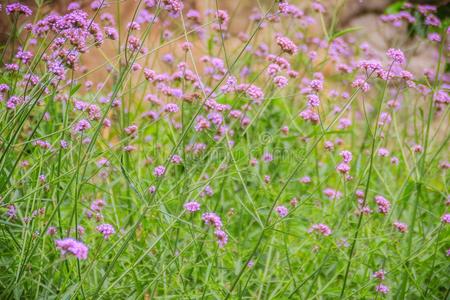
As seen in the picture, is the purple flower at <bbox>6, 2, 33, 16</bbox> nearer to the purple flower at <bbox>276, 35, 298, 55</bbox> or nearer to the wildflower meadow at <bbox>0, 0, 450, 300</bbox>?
the wildflower meadow at <bbox>0, 0, 450, 300</bbox>

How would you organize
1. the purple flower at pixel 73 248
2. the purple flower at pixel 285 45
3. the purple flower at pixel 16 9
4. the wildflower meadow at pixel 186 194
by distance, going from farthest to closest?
the purple flower at pixel 285 45 < the purple flower at pixel 16 9 < the wildflower meadow at pixel 186 194 < the purple flower at pixel 73 248

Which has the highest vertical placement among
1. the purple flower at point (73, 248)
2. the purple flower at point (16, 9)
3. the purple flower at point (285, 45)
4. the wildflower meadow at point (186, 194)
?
the purple flower at point (16, 9)

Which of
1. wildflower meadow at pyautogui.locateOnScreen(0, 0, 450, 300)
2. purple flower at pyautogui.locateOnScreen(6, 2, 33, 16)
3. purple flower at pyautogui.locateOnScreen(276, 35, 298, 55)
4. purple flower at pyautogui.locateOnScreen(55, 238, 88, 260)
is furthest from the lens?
purple flower at pyautogui.locateOnScreen(276, 35, 298, 55)

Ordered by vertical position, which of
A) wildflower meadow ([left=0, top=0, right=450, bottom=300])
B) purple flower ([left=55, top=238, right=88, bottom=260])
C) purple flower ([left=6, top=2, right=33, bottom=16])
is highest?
purple flower ([left=6, top=2, right=33, bottom=16])

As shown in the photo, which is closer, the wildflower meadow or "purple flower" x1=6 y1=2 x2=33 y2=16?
the wildflower meadow

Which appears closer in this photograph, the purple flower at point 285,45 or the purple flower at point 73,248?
the purple flower at point 73,248

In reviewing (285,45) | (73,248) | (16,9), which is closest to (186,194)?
(285,45)

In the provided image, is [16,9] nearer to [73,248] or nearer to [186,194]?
[186,194]

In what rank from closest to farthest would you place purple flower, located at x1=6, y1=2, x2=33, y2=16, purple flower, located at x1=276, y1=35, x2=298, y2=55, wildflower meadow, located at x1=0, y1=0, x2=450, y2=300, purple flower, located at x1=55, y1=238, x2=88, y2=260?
purple flower, located at x1=55, y1=238, x2=88, y2=260 < wildflower meadow, located at x1=0, y1=0, x2=450, y2=300 < purple flower, located at x1=6, y1=2, x2=33, y2=16 < purple flower, located at x1=276, y1=35, x2=298, y2=55

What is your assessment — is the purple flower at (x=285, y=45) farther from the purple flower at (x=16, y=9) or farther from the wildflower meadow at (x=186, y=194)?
the purple flower at (x=16, y=9)

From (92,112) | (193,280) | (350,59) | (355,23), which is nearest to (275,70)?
(92,112)

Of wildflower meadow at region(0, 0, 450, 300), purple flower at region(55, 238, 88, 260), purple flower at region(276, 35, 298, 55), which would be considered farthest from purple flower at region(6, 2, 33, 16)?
purple flower at region(55, 238, 88, 260)

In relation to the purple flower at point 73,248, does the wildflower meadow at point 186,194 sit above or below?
below

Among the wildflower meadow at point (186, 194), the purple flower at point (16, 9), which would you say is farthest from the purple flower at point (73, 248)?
the purple flower at point (16, 9)
